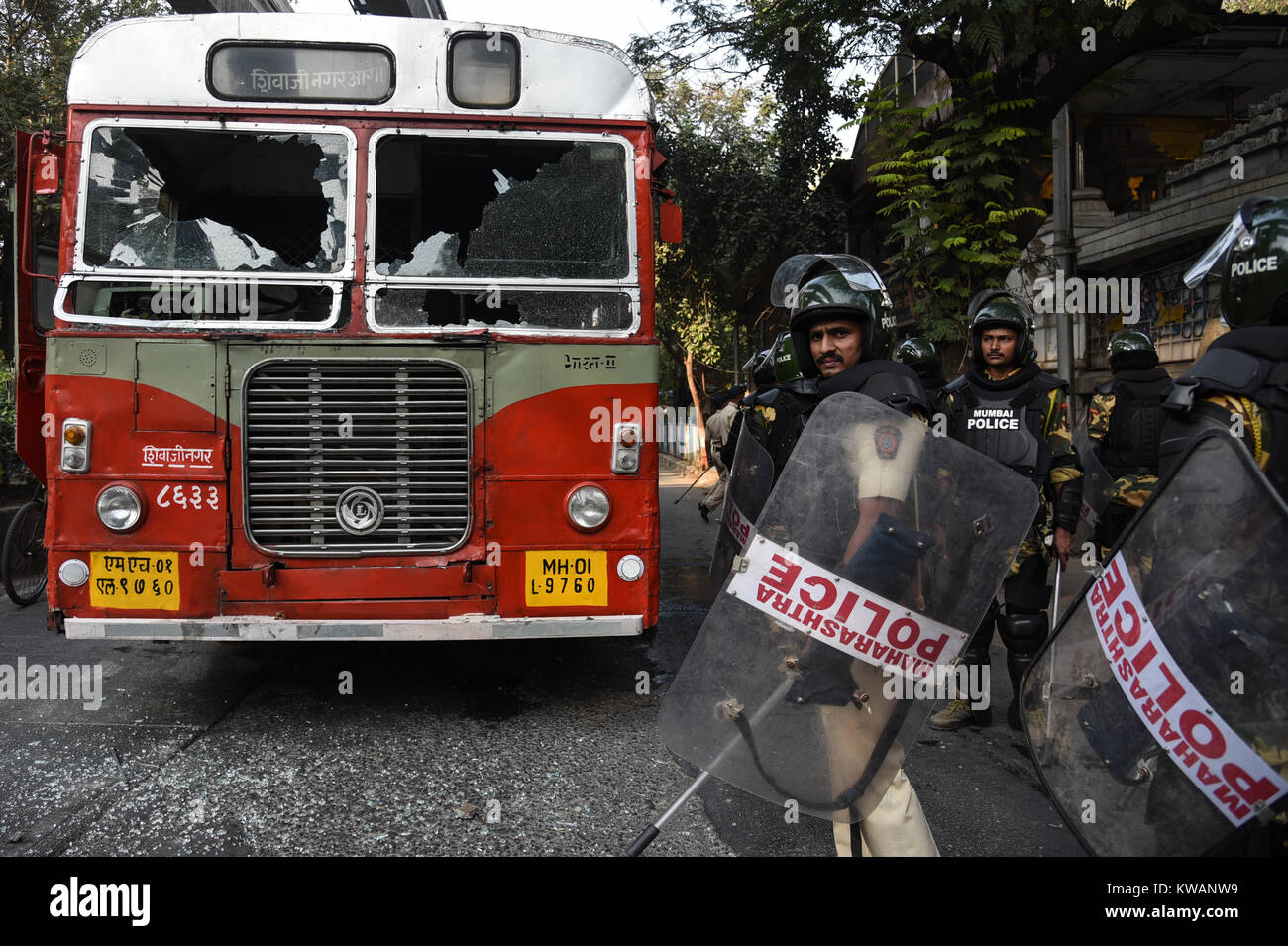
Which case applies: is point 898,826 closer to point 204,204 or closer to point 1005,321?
point 1005,321

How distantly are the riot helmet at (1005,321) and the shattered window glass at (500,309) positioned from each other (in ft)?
5.64

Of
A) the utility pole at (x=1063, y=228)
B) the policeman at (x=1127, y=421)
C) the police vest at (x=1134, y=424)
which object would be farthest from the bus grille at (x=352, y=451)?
the utility pole at (x=1063, y=228)

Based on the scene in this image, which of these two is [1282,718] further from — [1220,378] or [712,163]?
[712,163]

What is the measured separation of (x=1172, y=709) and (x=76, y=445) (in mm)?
4236

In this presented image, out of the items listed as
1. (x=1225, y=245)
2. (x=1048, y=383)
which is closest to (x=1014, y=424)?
(x=1048, y=383)

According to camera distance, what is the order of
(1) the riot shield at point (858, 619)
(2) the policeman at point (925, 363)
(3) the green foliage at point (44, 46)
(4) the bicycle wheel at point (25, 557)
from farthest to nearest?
(3) the green foliage at point (44, 46) < (4) the bicycle wheel at point (25, 557) < (2) the policeman at point (925, 363) < (1) the riot shield at point (858, 619)

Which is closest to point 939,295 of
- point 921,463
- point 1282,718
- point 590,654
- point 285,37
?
point 590,654

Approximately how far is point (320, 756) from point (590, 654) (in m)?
2.14

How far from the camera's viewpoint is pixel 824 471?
94.9 inches

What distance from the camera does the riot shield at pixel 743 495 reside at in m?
3.08

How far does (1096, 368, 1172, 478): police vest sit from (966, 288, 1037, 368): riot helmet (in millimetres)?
895

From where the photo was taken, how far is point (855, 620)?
2.32m

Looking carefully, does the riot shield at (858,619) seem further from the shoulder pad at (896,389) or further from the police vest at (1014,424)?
the police vest at (1014,424)

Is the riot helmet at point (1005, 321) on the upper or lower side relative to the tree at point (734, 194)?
lower
